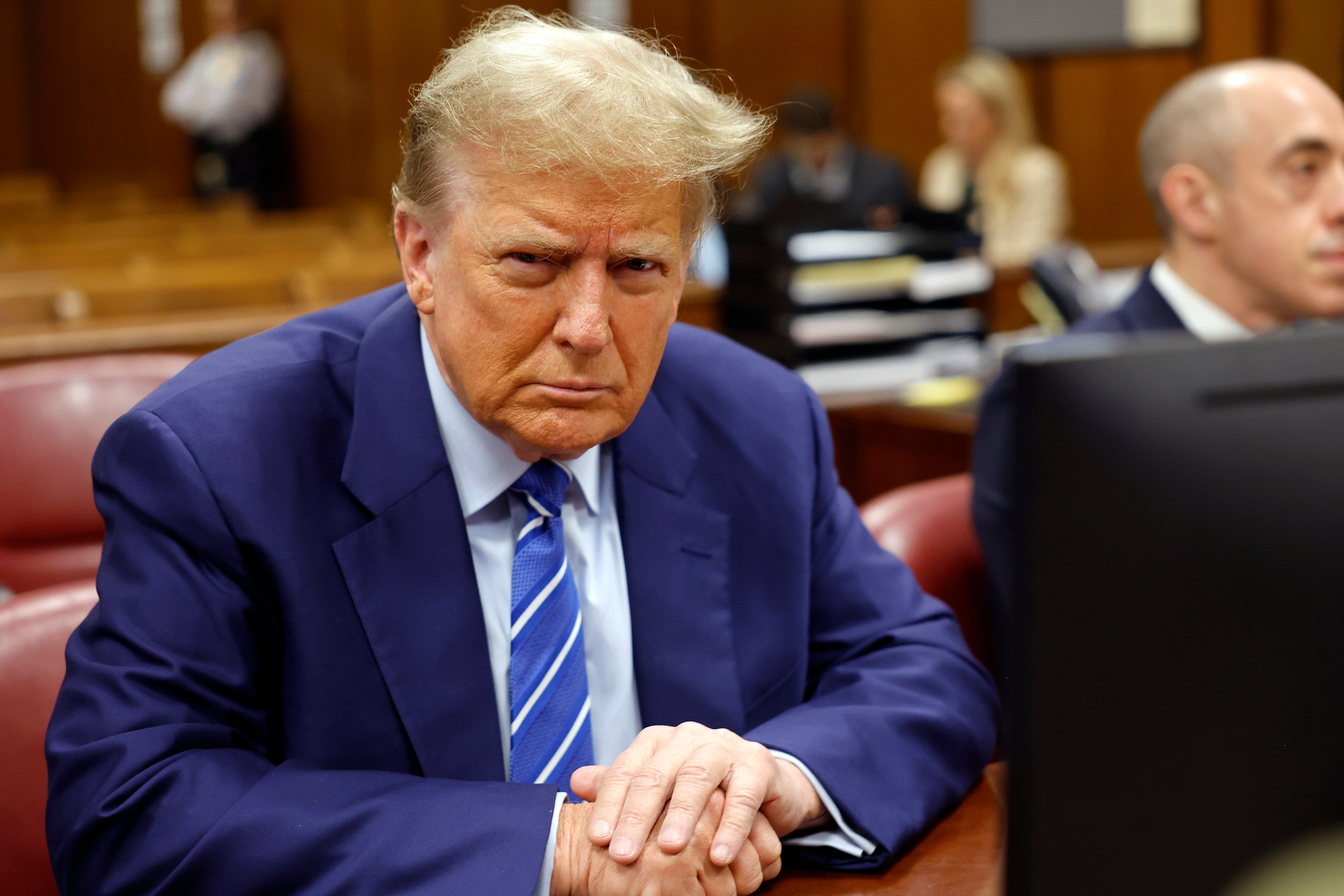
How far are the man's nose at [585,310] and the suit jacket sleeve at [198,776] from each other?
1.13 ft

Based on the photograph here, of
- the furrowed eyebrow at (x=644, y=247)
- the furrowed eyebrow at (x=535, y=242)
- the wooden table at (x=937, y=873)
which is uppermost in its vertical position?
the furrowed eyebrow at (x=535, y=242)

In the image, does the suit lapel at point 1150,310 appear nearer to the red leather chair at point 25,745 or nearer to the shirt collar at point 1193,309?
the shirt collar at point 1193,309

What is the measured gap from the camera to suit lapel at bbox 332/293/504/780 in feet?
4.04

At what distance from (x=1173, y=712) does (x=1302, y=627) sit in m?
0.07

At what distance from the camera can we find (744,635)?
141cm

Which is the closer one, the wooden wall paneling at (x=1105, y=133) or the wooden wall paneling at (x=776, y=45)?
the wooden wall paneling at (x=1105, y=133)

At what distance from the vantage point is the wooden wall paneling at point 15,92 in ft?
45.5

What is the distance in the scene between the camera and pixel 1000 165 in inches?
230

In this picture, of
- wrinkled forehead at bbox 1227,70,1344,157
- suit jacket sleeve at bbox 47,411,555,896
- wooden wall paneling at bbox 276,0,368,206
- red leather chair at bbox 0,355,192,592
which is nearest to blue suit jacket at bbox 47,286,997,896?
suit jacket sleeve at bbox 47,411,555,896

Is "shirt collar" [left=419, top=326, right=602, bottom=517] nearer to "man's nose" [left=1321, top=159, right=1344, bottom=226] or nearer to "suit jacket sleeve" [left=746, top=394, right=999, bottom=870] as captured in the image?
"suit jacket sleeve" [left=746, top=394, right=999, bottom=870]

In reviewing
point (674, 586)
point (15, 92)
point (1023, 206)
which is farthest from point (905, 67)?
point (15, 92)

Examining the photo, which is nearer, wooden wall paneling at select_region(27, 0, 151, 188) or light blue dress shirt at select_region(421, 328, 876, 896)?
light blue dress shirt at select_region(421, 328, 876, 896)

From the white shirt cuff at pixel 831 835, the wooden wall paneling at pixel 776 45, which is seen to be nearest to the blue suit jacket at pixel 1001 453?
the white shirt cuff at pixel 831 835

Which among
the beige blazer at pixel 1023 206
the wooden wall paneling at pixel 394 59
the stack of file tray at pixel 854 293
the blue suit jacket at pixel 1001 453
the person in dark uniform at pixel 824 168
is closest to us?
the blue suit jacket at pixel 1001 453
